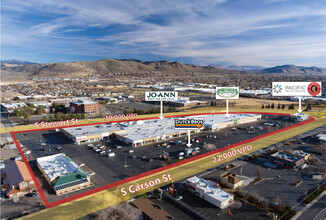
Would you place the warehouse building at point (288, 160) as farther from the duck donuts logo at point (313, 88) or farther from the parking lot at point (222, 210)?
the parking lot at point (222, 210)

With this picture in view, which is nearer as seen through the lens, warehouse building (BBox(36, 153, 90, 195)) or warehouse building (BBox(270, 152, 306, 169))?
warehouse building (BBox(36, 153, 90, 195))

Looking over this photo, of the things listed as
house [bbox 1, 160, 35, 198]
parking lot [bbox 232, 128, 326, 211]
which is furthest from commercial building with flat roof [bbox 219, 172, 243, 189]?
house [bbox 1, 160, 35, 198]

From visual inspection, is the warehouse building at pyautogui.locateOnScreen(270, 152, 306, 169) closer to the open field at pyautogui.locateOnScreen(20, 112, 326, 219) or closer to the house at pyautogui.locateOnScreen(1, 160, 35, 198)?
the open field at pyautogui.locateOnScreen(20, 112, 326, 219)

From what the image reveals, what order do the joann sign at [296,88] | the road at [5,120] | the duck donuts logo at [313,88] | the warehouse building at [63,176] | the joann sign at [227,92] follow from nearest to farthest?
the warehouse building at [63,176] < the joann sign at [227,92] < the joann sign at [296,88] < the duck donuts logo at [313,88] < the road at [5,120]

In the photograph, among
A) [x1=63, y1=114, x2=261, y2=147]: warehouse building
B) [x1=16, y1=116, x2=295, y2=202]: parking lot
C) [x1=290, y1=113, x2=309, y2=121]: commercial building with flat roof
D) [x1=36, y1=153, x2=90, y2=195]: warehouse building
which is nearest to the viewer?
[x1=36, y1=153, x2=90, y2=195]: warehouse building

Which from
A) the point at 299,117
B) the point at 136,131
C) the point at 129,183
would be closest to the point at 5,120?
the point at 136,131

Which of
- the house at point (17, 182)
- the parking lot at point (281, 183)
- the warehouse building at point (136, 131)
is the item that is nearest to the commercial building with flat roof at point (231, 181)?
the parking lot at point (281, 183)
